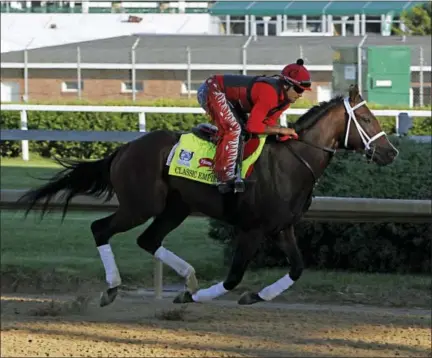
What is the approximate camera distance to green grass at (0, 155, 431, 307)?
28.9ft

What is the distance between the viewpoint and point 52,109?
1936 centimetres

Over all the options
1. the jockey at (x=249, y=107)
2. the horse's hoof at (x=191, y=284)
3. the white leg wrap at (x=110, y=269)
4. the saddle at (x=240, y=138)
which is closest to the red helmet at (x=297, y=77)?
the jockey at (x=249, y=107)

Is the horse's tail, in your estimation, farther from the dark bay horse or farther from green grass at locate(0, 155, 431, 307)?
green grass at locate(0, 155, 431, 307)

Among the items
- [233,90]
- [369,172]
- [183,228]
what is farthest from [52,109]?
[233,90]

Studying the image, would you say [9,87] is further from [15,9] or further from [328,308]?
[328,308]

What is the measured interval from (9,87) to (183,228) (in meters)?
19.6

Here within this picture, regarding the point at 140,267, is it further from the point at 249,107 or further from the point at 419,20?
the point at 419,20

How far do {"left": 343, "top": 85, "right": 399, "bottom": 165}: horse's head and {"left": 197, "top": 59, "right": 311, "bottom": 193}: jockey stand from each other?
15.6 inches

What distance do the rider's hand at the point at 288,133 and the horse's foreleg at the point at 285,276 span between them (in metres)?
0.67

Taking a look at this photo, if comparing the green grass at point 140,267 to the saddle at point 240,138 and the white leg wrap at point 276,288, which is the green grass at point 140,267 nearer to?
the white leg wrap at point 276,288

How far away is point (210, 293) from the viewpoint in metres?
7.61

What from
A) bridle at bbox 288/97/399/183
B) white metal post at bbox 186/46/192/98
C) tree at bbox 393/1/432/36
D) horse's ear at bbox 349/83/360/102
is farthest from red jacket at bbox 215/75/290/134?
tree at bbox 393/1/432/36

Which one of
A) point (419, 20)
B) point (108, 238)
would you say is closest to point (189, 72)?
point (419, 20)

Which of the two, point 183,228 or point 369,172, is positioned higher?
point 369,172
